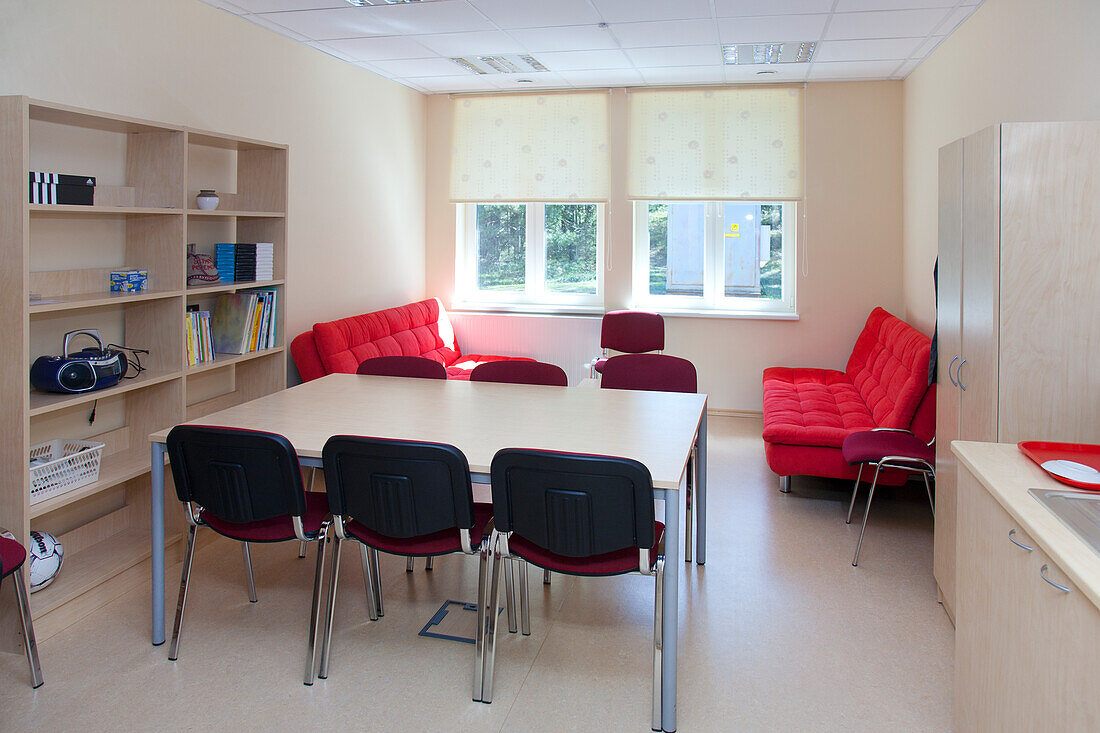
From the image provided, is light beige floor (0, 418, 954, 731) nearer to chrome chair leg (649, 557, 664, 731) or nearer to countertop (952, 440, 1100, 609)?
chrome chair leg (649, 557, 664, 731)

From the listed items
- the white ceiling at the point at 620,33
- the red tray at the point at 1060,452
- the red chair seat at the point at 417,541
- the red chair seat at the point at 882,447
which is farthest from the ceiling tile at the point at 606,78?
the red tray at the point at 1060,452

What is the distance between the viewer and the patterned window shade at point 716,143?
689 centimetres

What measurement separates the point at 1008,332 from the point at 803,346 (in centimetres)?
425

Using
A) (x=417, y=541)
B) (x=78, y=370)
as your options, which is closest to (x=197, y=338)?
(x=78, y=370)

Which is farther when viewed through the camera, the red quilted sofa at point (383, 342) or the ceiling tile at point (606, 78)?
the ceiling tile at point (606, 78)

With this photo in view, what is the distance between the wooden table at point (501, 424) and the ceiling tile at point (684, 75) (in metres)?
3.36

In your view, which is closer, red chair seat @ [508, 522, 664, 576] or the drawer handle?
the drawer handle

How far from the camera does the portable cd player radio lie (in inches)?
→ 131

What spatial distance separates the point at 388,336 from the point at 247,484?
3.54 metres

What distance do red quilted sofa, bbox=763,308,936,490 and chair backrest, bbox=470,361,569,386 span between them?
54.8 inches

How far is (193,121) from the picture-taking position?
456cm

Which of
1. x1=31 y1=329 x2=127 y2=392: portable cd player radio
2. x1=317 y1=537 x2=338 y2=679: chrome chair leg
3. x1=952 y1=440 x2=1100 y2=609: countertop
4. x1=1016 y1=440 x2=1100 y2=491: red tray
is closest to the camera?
x1=952 y1=440 x2=1100 y2=609: countertop

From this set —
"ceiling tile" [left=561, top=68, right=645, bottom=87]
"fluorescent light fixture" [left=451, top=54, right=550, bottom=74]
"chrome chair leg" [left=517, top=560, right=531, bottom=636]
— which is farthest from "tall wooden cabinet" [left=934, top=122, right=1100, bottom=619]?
"ceiling tile" [left=561, top=68, right=645, bottom=87]

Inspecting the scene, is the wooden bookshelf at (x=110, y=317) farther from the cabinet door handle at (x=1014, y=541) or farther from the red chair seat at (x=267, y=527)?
the cabinet door handle at (x=1014, y=541)
